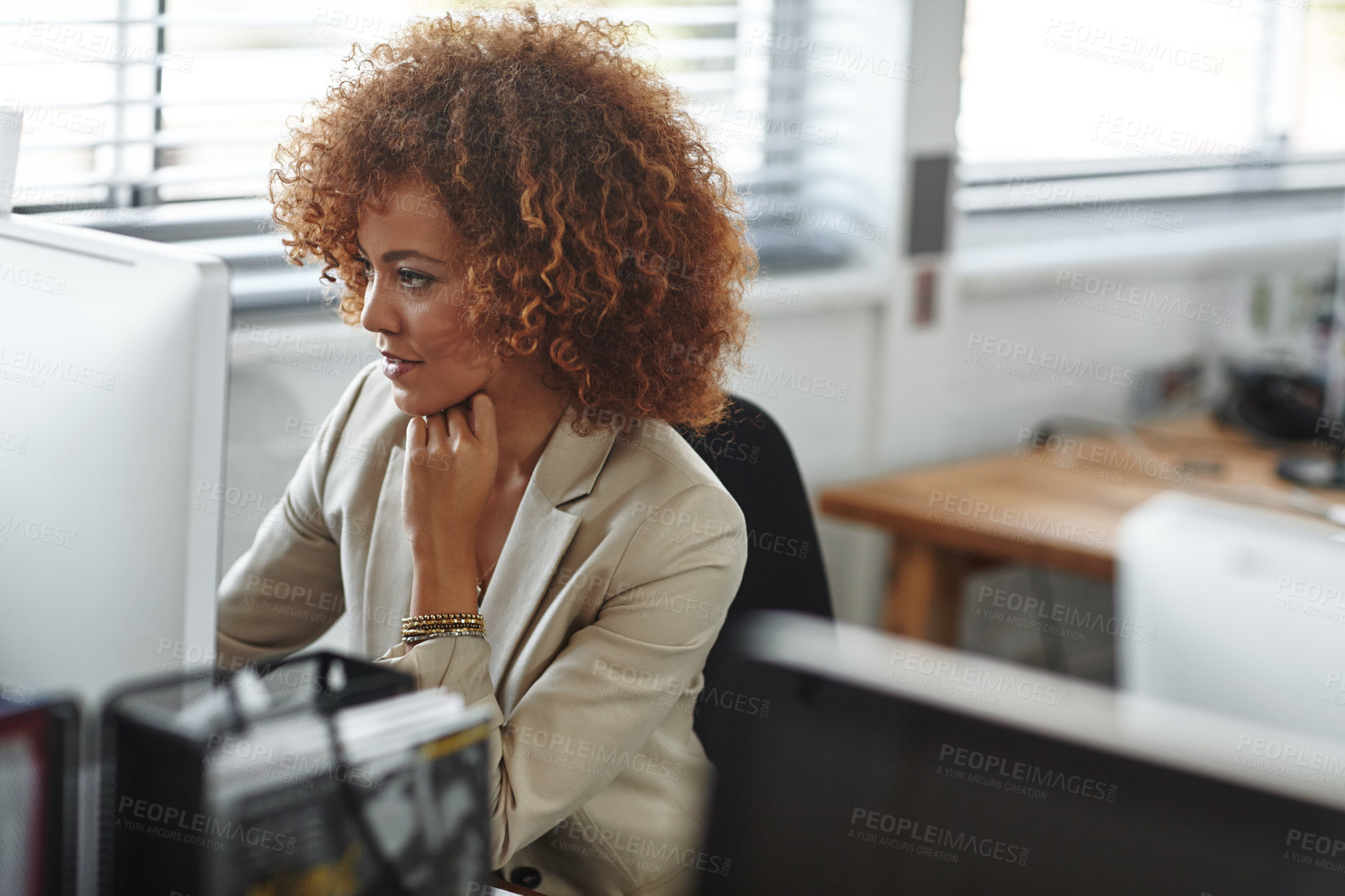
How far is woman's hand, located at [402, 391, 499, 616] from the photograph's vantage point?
0.90 metres

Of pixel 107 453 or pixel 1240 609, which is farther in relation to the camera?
pixel 1240 609

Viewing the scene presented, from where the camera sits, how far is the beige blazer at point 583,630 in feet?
3.01

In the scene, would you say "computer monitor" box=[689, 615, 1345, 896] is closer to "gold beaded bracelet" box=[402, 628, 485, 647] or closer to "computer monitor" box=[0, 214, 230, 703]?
"gold beaded bracelet" box=[402, 628, 485, 647]

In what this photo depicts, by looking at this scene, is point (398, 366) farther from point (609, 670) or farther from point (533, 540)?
point (609, 670)

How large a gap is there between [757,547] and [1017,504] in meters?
1.22

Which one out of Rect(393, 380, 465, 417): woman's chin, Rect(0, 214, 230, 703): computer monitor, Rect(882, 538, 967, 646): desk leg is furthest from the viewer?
Rect(882, 538, 967, 646): desk leg

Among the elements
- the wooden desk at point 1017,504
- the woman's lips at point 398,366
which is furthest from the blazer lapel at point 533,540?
the wooden desk at point 1017,504

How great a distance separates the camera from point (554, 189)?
0.89 metres

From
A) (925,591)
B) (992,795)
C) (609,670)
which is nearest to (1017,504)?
(925,591)

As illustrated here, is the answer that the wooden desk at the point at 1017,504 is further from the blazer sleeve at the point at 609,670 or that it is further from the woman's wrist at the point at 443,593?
the woman's wrist at the point at 443,593

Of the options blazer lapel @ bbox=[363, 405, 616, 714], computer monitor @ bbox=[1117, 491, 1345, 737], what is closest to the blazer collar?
blazer lapel @ bbox=[363, 405, 616, 714]

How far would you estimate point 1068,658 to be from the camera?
2.96 meters

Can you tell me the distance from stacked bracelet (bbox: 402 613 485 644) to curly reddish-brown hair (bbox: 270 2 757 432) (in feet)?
0.55

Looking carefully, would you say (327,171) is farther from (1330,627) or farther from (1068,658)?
(1068,658)
